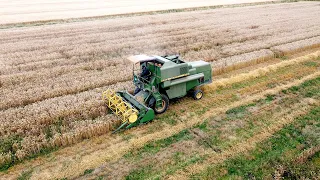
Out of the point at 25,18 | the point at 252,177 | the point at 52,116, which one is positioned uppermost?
the point at 25,18

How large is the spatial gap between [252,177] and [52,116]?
7377mm

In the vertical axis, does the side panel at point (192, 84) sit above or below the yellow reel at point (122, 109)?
above

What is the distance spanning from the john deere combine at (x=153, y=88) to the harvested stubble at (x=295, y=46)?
29.9 ft

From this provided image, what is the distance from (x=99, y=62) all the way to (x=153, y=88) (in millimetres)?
7355

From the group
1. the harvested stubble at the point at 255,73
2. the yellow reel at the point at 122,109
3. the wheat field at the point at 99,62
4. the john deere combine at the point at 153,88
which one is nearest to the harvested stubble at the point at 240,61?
the wheat field at the point at 99,62

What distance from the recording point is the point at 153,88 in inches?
418

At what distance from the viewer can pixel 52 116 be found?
10.5 m

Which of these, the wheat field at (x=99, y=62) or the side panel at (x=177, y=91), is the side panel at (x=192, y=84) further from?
the wheat field at (x=99, y=62)

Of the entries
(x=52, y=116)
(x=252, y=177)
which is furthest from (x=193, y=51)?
(x=252, y=177)

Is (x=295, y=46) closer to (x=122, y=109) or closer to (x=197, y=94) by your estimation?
(x=197, y=94)

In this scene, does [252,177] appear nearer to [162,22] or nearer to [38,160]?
[38,160]

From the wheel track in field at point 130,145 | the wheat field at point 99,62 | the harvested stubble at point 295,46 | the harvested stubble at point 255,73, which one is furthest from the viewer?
the harvested stubble at point 295,46

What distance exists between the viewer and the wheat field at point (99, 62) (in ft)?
31.8

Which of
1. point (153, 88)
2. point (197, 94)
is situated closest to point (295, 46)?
point (197, 94)
